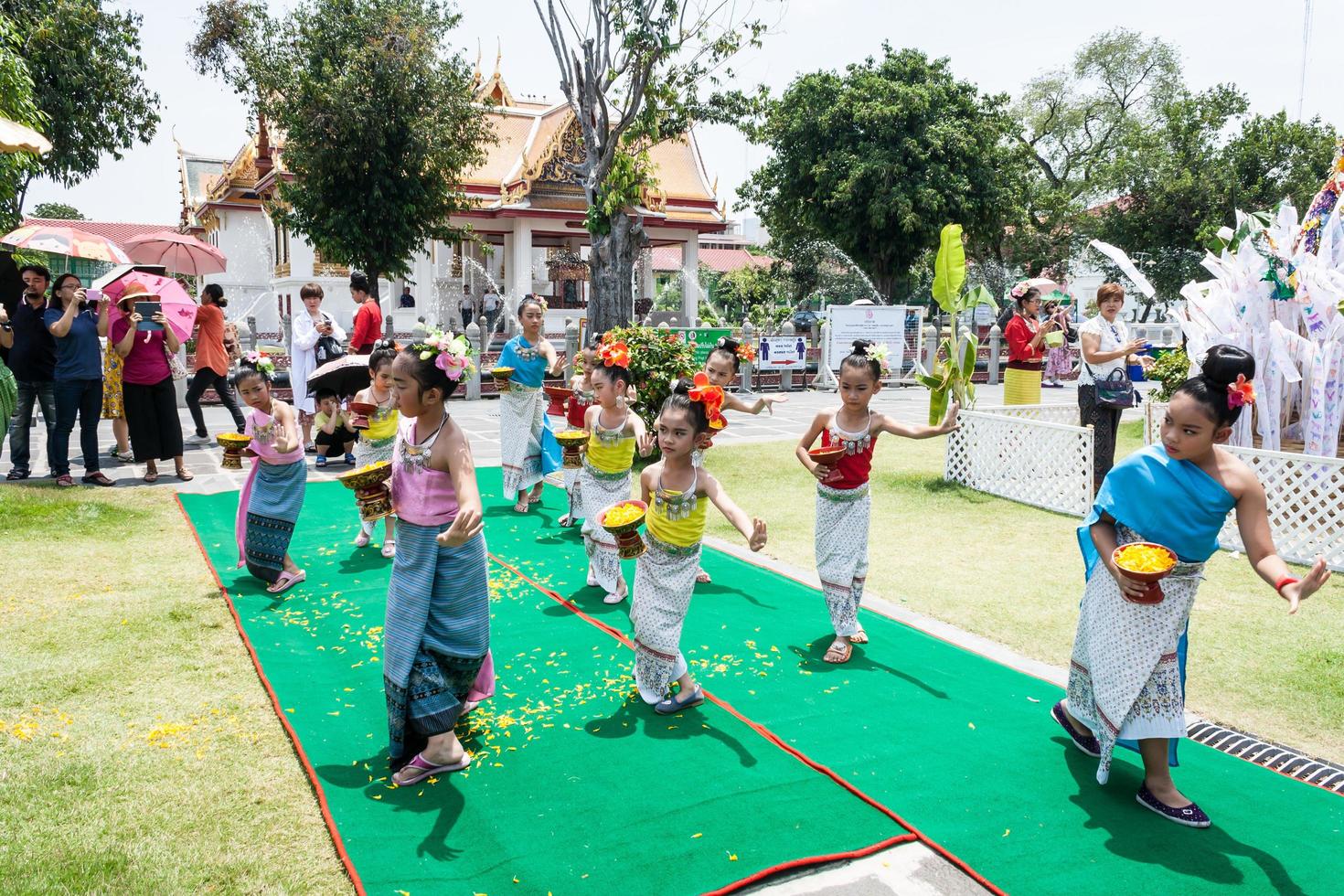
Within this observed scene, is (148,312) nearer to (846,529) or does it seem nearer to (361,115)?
(846,529)

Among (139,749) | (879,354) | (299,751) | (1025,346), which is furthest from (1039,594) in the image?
(139,749)

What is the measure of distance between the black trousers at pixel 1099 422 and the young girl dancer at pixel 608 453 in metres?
4.73

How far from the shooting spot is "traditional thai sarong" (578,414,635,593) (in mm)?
5727

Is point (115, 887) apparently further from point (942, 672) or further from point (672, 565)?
point (942, 672)

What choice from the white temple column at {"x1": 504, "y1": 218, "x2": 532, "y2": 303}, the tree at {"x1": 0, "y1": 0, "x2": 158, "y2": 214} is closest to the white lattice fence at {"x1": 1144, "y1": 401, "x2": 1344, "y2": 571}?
the tree at {"x1": 0, "y1": 0, "x2": 158, "y2": 214}

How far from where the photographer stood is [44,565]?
6258mm

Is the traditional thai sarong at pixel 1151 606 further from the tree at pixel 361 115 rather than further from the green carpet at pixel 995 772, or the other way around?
the tree at pixel 361 115

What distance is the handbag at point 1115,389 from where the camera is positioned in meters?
8.36

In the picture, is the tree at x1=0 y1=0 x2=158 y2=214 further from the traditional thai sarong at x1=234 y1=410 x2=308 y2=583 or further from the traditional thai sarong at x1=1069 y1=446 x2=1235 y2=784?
the traditional thai sarong at x1=1069 y1=446 x2=1235 y2=784

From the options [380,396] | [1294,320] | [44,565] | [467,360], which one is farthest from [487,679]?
[1294,320]

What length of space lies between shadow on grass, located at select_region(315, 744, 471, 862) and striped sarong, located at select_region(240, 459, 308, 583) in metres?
2.56

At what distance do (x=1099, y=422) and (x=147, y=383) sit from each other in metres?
8.86

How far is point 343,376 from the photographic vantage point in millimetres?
6707

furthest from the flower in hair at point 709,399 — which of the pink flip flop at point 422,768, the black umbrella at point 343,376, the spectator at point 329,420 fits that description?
the black umbrella at point 343,376
